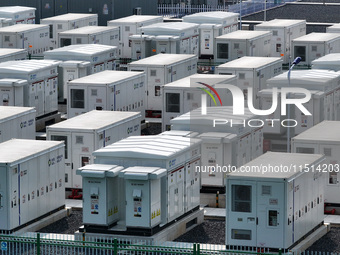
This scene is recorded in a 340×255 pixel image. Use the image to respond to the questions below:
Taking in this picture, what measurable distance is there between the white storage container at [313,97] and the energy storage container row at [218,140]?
3.96 meters

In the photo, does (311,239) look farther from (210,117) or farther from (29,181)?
(29,181)

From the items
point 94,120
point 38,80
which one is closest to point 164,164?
point 94,120

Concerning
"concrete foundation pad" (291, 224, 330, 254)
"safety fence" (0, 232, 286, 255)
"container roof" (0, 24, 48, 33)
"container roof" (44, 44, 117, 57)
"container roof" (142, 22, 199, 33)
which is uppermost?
"container roof" (142, 22, 199, 33)

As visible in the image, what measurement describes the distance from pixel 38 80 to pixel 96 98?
3.59m

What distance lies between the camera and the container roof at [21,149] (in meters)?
33.9

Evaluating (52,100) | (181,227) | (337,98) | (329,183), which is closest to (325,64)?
(337,98)

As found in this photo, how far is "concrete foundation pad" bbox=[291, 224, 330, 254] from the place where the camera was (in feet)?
105

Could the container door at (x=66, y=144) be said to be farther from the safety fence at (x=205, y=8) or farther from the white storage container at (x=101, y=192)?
the safety fence at (x=205, y=8)

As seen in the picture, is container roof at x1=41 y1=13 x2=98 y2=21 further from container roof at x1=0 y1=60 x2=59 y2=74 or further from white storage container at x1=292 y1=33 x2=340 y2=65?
container roof at x1=0 y1=60 x2=59 y2=74

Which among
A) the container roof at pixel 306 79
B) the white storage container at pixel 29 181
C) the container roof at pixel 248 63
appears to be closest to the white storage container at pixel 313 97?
the container roof at pixel 306 79

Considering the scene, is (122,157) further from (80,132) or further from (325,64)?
(325,64)

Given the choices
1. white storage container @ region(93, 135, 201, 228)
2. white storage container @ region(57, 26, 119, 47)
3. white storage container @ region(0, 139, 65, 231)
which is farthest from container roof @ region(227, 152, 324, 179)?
white storage container @ region(57, 26, 119, 47)

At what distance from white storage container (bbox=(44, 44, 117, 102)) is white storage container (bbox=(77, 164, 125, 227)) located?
20309 millimetres

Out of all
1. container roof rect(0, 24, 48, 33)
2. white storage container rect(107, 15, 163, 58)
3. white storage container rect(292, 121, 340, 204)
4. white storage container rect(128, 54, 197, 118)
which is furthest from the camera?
white storage container rect(107, 15, 163, 58)
